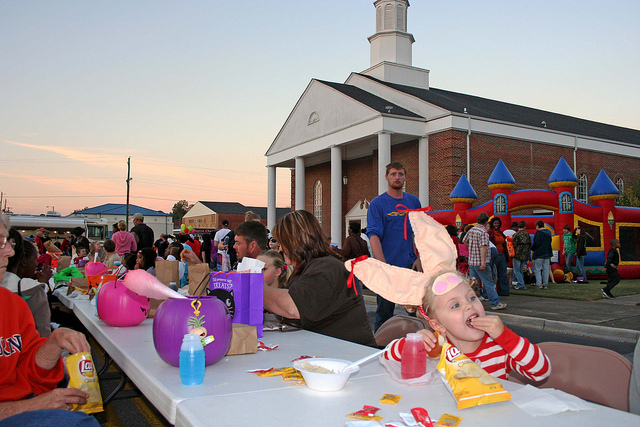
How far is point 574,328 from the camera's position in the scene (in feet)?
25.3

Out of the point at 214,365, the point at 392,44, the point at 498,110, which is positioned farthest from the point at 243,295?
the point at 498,110

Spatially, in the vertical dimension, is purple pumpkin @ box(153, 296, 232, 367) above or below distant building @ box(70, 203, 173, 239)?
below

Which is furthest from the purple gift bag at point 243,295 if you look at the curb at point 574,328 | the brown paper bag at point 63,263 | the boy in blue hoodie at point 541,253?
the boy in blue hoodie at point 541,253

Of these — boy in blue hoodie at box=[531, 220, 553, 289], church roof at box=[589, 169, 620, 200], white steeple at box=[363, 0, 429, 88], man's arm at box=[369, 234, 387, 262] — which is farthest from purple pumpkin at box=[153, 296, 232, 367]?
white steeple at box=[363, 0, 429, 88]

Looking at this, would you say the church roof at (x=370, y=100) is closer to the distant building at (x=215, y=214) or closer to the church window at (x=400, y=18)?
the church window at (x=400, y=18)

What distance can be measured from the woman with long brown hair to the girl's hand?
3.55ft

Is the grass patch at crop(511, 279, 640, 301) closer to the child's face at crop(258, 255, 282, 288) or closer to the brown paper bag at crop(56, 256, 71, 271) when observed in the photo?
the child's face at crop(258, 255, 282, 288)

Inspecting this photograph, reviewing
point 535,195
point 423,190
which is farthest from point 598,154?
point 535,195

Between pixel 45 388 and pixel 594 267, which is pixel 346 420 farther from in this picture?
pixel 594 267

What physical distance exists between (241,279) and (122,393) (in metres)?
2.64

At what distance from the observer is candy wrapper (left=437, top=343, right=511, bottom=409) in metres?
1.60

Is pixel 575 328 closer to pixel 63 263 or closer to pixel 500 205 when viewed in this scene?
pixel 63 263

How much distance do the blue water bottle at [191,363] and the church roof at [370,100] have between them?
23641 millimetres

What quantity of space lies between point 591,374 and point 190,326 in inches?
66.0
